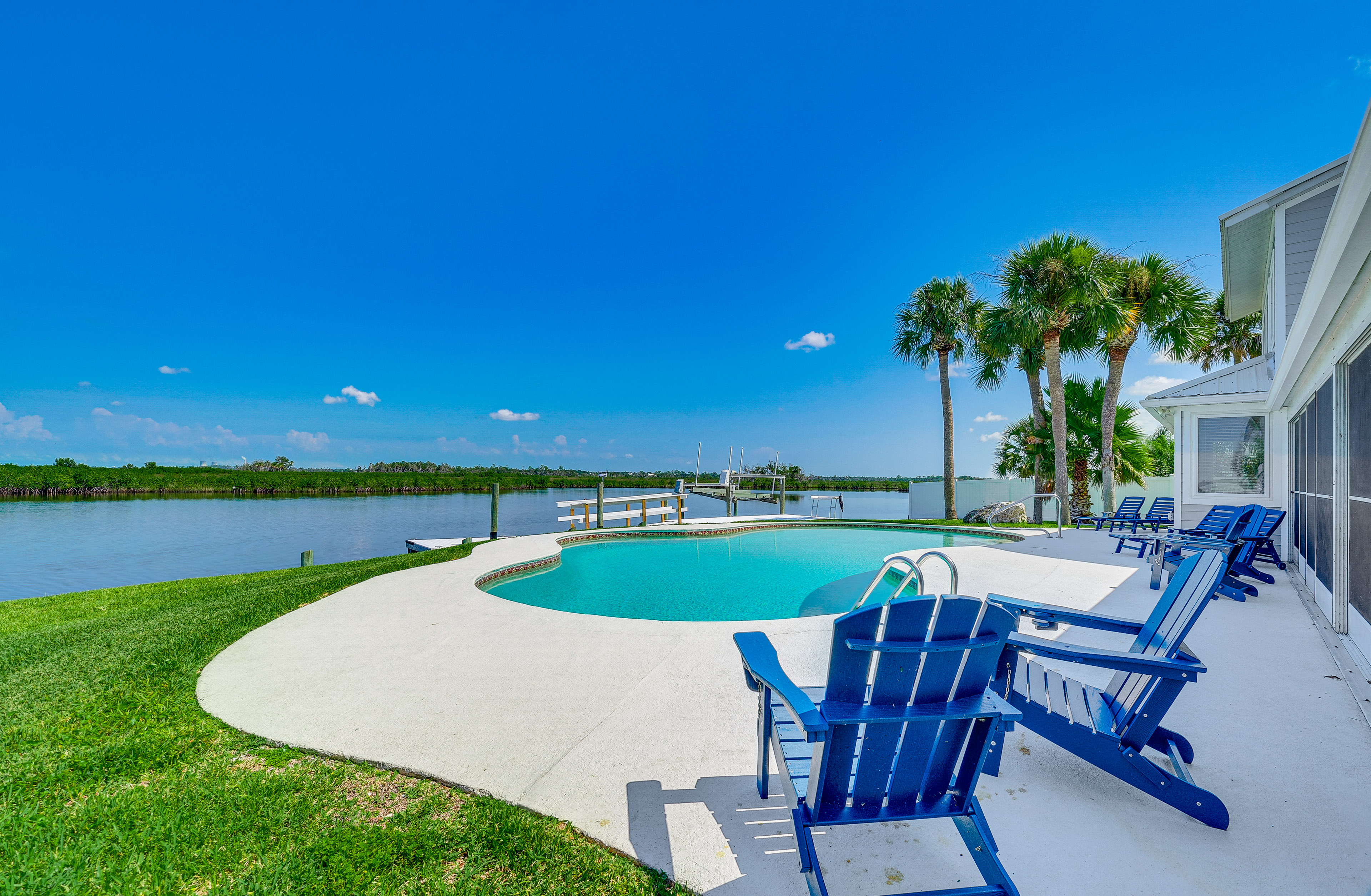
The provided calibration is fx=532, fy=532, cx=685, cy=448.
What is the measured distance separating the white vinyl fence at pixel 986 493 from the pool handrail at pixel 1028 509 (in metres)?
0.40

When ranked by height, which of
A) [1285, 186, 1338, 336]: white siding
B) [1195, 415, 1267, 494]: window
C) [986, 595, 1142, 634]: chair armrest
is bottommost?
[986, 595, 1142, 634]: chair armrest

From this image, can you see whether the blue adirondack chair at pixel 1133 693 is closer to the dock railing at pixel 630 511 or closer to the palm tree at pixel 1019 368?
the dock railing at pixel 630 511

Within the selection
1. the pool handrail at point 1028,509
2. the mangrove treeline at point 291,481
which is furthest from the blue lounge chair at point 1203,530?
the mangrove treeline at point 291,481

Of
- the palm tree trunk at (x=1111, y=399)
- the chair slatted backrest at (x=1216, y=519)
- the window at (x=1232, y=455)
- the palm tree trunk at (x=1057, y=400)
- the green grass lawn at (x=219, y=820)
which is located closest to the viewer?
the green grass lawn at (x=219, y=820)

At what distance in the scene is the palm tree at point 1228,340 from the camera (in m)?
14.8

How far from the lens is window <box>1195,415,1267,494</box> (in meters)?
7.36

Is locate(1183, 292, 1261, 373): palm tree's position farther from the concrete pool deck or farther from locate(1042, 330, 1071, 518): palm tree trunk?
the concrete pool deck

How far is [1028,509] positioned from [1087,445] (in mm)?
2479

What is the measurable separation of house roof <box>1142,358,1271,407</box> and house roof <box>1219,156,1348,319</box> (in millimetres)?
1836

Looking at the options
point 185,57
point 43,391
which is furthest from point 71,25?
point 43,391

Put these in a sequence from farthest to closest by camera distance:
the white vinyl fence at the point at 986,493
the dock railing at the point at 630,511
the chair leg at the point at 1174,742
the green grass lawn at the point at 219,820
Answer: the white vinyl fence at the point at 986,493 < the dock railing at the point at 630,511 < the chair leg at the point at 1174,742 < the green grass lawn at the point at 219,820

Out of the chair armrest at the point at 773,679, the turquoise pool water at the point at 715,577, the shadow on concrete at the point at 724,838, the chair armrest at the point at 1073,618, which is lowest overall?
the turquoise pool water at the point at 715,577

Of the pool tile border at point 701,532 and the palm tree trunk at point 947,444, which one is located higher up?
the palm tree trunk at point 947,444

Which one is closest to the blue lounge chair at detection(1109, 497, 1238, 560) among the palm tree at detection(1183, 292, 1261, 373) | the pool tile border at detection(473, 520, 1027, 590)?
the pool tile border at detection(473, 520, 1027, 590)
